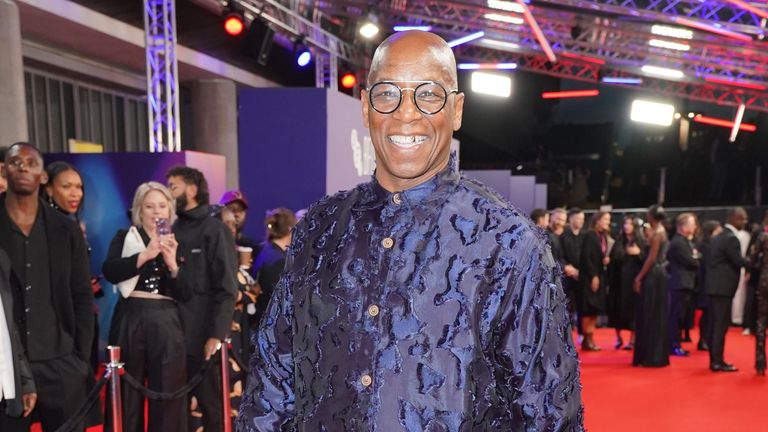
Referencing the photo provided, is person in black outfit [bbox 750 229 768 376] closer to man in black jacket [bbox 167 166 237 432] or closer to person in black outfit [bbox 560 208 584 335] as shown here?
person in black outfit [bbox 560 208 584 335]

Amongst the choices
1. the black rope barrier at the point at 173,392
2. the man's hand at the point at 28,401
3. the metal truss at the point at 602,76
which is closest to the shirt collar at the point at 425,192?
the man's hand at the point at 28,401

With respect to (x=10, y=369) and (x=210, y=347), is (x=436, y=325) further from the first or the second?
(x=210, y=347)

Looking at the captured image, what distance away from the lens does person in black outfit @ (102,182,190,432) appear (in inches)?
136

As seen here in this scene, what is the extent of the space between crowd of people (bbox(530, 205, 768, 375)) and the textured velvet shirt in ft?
18.6

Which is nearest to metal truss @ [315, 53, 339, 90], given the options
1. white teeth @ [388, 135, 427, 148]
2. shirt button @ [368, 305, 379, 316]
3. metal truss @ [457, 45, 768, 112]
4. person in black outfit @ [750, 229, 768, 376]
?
metal truss @ [457, 45, 768, 112]

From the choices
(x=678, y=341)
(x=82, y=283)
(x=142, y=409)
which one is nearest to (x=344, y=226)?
(x=82, y=283)

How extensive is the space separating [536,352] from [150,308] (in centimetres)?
282

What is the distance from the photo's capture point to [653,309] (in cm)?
675

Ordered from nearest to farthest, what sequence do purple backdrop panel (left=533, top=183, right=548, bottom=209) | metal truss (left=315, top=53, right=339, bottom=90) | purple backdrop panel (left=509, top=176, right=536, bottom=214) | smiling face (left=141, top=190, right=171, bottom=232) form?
smiling face (left=141, top=190, right=171, bottom=232)
metal truss (left=315, top=53, right=339, bottom=90)
purple backdrop panel (left=509, top=176, right=536, bottom=214)
purple backdrop panel (left=533, top=183, right=548, bottom=209)

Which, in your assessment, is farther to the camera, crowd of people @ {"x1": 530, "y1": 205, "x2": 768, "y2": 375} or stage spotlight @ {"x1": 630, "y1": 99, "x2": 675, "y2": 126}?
stage spotlight @ {"x1": 630, "y1": 99, "x2": 675, "y2": 126}

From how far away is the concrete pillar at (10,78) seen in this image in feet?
22.5

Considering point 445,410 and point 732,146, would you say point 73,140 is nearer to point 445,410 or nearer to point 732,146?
point 445,410

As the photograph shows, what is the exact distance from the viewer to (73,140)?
11.0 metres

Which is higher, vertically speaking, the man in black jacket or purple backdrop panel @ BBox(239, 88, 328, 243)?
purple backdrop panel @ BBox(239, 88, 328, 243)
